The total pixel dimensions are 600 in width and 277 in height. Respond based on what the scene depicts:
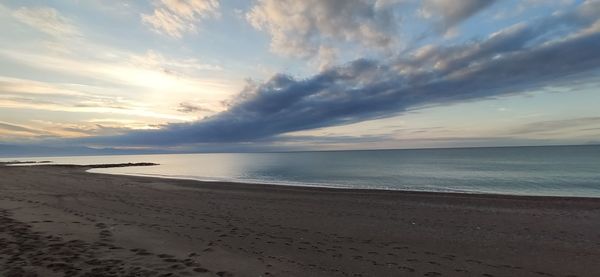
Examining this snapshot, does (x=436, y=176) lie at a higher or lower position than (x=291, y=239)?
lower

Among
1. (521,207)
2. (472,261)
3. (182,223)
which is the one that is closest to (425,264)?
(472,261)

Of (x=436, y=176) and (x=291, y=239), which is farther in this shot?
(x=436, y=176)

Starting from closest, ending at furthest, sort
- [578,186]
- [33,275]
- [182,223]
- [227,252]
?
[33,275] → [227,252] → [182,223] → [578,186]

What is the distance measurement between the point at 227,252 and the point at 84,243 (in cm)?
427

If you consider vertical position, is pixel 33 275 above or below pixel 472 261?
above

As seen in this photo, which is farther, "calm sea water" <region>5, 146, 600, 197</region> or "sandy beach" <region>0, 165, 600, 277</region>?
"calm sea water" <region>5, 146, 600, 197</region>

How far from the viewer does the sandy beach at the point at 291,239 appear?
26.5 ft

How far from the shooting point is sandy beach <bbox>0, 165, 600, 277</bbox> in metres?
8.08

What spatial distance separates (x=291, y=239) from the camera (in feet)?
37.3

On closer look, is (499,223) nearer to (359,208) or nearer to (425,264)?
(359,208)

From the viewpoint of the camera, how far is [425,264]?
8805mm

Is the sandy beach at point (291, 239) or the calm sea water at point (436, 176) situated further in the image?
the calm sea water at point (436, 176)

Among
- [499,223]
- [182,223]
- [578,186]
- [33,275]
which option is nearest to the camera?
[33,275]

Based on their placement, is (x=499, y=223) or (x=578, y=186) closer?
(x=499, y=223)
